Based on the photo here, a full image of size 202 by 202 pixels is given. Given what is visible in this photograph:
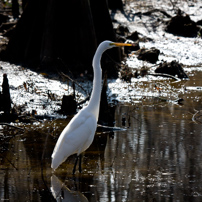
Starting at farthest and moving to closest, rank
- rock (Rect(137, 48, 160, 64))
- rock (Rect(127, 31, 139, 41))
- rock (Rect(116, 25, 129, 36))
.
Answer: rock (Rect(116, 25, 129, 36)) < rock (Rect(127, 31, 139, 41)) < rock (Rect(137, 48, 160, 64))

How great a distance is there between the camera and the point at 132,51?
1577cm

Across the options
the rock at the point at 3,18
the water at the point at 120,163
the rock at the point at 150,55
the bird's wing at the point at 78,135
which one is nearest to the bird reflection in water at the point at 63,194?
the water at the point at 120,163

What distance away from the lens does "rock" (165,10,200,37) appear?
60.3 ft

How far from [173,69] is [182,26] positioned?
6.01m

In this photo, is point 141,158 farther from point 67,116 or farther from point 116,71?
point 116,71

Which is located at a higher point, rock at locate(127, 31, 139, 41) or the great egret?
rock at locate(127, 31, 139, 41)

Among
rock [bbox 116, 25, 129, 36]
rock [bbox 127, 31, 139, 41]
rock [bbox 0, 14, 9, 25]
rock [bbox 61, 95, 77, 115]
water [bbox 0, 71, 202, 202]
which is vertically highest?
rock [bbox 0, 14, 9, 25]

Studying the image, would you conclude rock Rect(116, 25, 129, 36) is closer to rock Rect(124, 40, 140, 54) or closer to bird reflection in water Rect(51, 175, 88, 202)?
rock Rect(124, 40, 140, 54)

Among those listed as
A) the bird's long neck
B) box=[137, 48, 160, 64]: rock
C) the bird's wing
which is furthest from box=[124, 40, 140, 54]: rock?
the bird's wing

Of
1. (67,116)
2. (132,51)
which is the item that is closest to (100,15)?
(132,51)

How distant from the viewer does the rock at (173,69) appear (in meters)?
12.8

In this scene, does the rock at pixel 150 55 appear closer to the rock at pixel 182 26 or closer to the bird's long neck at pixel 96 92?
the rock at pixel 182 26

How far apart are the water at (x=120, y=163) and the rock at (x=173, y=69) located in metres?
3.37

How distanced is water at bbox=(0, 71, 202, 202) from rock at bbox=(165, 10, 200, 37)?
939 cm
